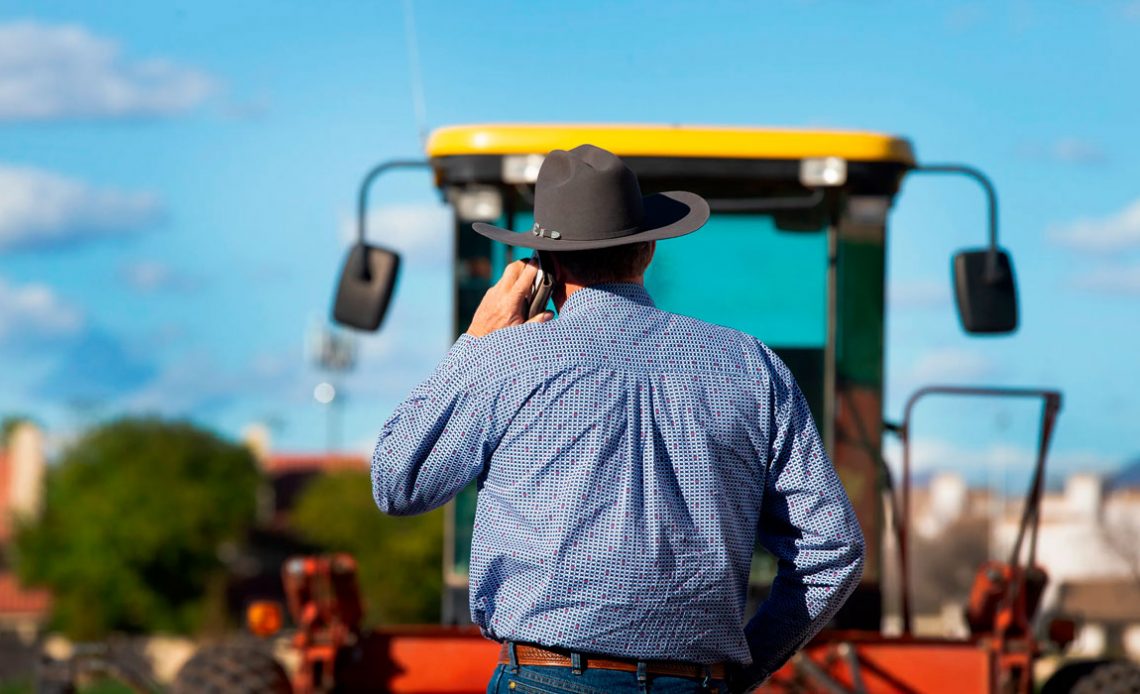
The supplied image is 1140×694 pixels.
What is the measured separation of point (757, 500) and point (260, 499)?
63.1 meters

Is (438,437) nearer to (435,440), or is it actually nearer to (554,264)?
(435,440)

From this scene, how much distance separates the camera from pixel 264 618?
6.51 m

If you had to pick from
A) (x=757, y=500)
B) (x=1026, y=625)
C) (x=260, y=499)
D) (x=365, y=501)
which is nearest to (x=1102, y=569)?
(x=365, y=501)

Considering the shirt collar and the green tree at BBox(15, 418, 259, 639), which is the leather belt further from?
the green tree at BBox(15, 418, 259, 639)

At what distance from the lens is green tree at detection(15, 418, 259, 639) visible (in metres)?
60.1

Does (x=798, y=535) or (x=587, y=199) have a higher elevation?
(x=587, y=199)

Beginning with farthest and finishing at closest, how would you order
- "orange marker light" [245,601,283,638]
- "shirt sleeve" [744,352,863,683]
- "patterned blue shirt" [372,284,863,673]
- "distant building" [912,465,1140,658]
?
"distant building" [912,465,1140,658], "orange marker light" [245,601,283,638], "shirt sleeve" [744,352,863,683], "patterned blue shirt" [372,284,863,673]

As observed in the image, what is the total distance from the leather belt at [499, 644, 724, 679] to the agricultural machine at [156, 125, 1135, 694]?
2953mm

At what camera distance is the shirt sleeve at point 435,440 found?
10.2ft

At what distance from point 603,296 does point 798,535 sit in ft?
1.92

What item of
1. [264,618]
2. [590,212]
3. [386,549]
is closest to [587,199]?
[590,212]

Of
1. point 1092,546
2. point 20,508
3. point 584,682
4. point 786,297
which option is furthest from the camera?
point 20,508

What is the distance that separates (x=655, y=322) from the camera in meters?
3.19

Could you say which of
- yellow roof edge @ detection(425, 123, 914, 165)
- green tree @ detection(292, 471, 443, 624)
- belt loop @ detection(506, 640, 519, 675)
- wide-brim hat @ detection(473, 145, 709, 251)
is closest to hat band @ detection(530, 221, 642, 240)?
wide-brim hat @ detection(473, 145, 709, 251)
